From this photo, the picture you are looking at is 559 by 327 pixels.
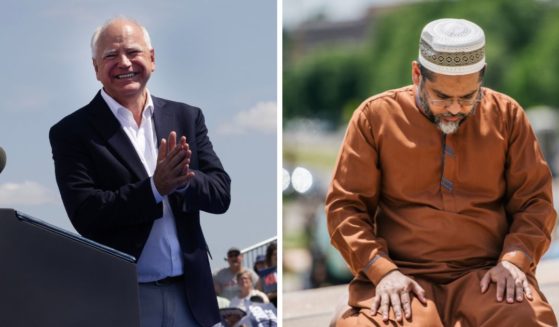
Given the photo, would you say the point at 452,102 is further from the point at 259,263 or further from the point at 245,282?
the point at 245,282

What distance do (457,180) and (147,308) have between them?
3.93 ft

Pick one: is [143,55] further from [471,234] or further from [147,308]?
[471,234]

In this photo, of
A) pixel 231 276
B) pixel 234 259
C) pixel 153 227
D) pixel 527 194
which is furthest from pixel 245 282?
pixel 527 194

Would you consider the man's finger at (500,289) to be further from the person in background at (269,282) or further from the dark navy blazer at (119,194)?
the person in background at (269,282)

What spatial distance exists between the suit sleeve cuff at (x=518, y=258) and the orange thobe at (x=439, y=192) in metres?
0.07

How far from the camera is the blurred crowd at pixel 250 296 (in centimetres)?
525

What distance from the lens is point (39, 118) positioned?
14.5 ft

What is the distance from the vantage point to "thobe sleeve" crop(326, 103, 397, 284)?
364 cm

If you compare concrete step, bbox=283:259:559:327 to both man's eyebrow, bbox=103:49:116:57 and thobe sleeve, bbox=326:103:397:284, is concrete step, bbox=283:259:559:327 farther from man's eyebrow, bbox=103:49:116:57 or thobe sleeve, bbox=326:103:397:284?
man's eyebrow, bbox=103:49:116:57

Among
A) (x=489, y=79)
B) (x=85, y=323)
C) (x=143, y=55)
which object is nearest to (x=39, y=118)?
(x=143, y=55)

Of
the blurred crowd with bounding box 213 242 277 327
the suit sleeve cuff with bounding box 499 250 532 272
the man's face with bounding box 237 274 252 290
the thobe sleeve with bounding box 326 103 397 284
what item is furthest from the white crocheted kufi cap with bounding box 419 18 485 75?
the man's face with bounding box 237 274 252 290

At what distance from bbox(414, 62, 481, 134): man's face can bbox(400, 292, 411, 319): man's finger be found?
0.57 m

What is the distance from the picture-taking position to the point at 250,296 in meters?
5.41

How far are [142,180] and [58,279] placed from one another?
95 cm
